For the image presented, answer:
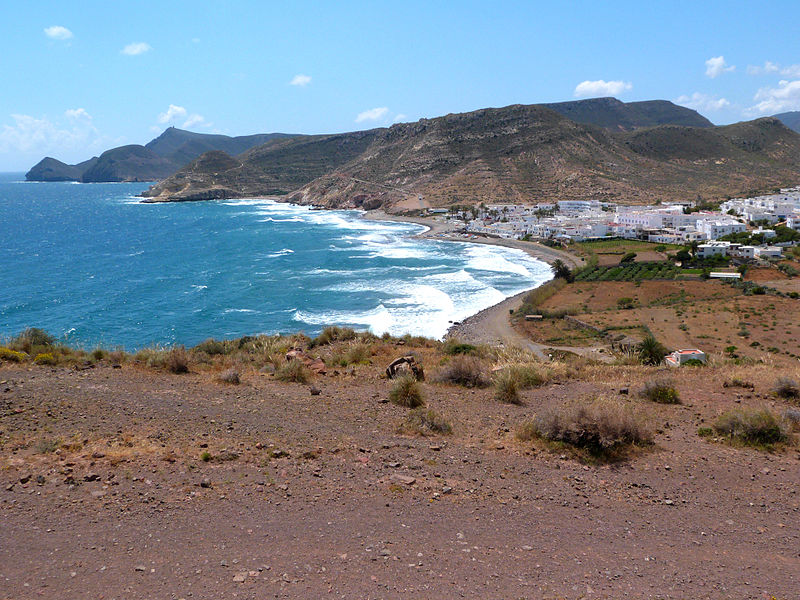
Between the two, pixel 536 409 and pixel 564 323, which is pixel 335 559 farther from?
pixel 564 323

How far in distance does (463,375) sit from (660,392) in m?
4.14

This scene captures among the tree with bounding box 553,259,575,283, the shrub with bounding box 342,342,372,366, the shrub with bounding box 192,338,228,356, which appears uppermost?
the shrub with bounding box 342,342,372,366

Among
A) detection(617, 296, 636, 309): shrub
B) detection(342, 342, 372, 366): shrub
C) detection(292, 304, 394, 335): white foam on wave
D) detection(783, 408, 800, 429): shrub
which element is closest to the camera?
detection(783, 408, 800, 429): shrub

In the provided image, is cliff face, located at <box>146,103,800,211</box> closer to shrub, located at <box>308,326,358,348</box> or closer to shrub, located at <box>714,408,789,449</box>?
shrub, located at <box>308,326,358,348</box>

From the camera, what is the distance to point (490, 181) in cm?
11269

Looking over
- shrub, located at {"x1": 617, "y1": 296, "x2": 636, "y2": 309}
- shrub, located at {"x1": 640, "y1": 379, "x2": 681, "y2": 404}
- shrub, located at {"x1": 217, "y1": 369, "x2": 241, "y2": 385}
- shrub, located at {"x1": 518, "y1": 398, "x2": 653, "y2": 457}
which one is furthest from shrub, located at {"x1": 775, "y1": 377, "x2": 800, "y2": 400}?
shrub, located at {"x1": 617, "y1": 296, "x2": 636, "y2": 309}

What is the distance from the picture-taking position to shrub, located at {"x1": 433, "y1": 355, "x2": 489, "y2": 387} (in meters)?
12.4

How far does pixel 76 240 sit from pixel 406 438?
7896 cm

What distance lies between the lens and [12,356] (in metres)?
12.9

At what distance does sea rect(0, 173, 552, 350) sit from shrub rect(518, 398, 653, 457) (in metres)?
19.4

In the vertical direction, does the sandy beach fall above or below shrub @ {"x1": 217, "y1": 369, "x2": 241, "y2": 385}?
below

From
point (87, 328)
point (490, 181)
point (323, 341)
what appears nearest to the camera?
point (323, 341)

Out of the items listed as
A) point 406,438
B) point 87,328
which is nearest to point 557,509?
point 406,438

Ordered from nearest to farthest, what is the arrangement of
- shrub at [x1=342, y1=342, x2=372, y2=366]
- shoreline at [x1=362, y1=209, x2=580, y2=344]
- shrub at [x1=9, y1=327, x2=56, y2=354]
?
shrub at [x1=9, y1=327, x2=56, y2=354]
shrub at [x1=342, y1=342, x2=372, y2=366]
shoreline at [x1=362, y1=209, x2=580, y2=344]
